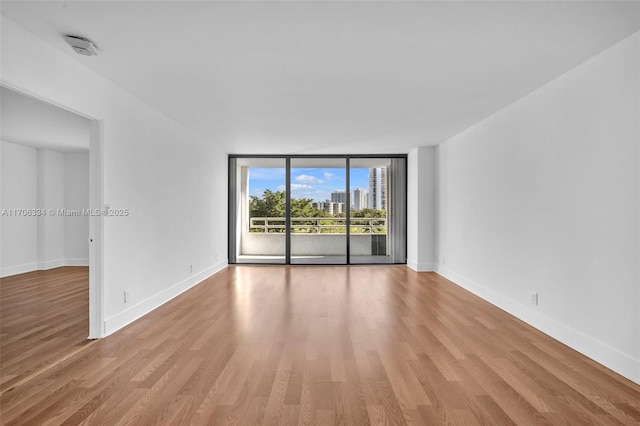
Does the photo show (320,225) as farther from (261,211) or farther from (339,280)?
(339,280)

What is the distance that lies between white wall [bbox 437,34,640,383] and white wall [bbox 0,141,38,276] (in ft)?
26.4

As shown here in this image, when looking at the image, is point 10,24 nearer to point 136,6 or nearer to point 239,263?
point 136,6

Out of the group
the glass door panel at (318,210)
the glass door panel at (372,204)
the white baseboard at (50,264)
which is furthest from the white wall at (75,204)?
the glass door panel at (372,204)

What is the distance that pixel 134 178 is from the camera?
3.70 metres

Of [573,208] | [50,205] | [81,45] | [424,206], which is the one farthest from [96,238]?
[424,206]

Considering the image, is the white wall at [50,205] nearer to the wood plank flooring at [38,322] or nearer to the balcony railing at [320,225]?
the wood plank flooring at [38,322]

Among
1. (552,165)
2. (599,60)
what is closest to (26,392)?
(552,165)

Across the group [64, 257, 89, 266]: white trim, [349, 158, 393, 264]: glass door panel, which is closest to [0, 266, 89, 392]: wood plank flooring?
[64, 257, 89, 266]: white trim

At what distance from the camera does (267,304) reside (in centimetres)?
424

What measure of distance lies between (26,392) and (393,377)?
2.38 metres

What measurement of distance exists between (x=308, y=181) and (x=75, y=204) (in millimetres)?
5039

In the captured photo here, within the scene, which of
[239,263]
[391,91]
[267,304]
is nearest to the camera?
[391,91]

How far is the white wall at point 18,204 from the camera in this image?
20.3 ft

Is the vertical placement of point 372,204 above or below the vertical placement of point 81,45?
below
